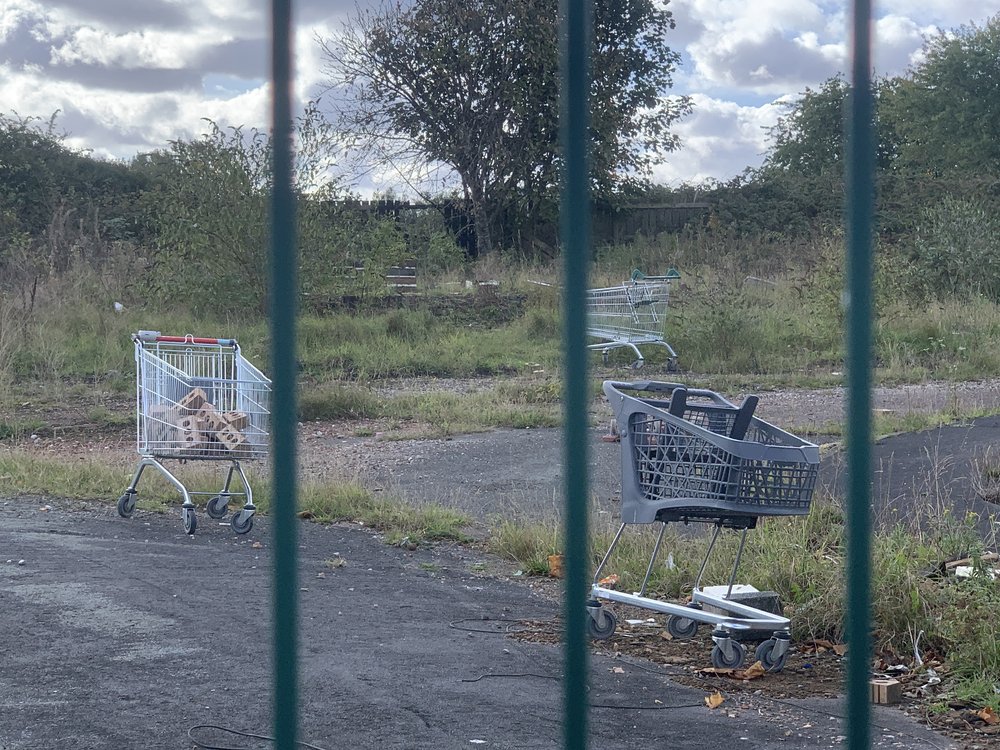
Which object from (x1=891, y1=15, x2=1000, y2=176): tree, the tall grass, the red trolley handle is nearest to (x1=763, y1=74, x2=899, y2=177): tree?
(x1=891, y1=15, x2=1000, y2=176): tree

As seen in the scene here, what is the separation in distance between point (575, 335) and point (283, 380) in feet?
1.12

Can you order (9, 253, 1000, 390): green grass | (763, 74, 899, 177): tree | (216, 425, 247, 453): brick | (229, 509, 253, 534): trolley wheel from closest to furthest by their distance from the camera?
(229, 509, 253, 534): trolley wheel
(216, 425, 247, 453): brick
(9, 253, 1000, 390): green grass
(763, 74, 899, 177): tree

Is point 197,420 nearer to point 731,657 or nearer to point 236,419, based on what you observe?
point 236,419

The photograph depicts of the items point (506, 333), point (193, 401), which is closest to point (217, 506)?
point (193, 401)

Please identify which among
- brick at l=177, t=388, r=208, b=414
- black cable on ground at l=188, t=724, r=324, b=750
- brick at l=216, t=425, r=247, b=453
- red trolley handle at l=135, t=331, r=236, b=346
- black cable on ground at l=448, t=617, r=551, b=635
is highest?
red trolley handle at l=135, t=331, r=236, b=346

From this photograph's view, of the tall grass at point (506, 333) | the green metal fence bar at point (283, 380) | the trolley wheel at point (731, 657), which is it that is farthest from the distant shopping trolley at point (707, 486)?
the tall grass at point (506, 333)

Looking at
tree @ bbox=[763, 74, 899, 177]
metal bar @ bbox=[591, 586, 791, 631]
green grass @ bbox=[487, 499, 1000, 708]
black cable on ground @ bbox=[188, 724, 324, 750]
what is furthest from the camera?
tree @ bbox=[763, 74, 899, 177]

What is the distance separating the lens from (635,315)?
42.7 ft

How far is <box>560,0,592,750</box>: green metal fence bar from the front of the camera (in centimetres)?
129

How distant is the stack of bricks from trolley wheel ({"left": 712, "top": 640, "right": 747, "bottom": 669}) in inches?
120

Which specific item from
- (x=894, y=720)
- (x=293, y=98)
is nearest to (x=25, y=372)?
(x=894, y=720)

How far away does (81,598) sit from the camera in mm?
4320

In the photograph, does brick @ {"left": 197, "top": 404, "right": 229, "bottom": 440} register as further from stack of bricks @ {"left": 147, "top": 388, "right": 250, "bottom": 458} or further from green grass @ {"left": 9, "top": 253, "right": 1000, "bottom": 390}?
green grass @ {"left": 9, "top": 253, "right": 1000, "bottom": 390}

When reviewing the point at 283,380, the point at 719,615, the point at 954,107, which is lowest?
the point at 719,615
